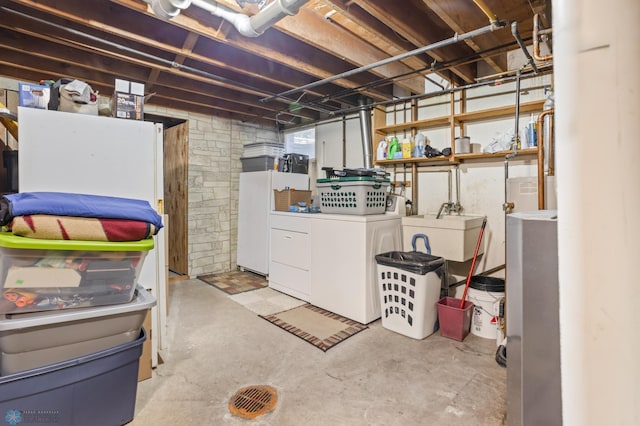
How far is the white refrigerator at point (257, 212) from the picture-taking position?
4199 millimetres

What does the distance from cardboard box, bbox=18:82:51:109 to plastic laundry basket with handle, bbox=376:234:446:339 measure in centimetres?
250

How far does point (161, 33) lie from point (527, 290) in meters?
2.98

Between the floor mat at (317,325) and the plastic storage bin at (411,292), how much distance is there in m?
0.30

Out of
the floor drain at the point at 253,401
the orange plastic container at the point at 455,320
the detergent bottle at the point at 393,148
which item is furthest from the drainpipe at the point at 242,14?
the orange plastic container at the point at 455,320

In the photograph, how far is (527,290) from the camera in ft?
2.93

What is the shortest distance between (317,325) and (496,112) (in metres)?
2.57

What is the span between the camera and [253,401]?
5.78 feet

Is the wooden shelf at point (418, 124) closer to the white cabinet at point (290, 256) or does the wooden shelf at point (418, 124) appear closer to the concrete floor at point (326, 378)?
the white cabinet at point (290, 256)

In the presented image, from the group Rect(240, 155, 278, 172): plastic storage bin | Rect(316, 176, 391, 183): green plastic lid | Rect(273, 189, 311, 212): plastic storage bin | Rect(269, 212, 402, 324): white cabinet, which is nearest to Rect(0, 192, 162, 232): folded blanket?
Rect(269, 212, 402, 324): white cabinet

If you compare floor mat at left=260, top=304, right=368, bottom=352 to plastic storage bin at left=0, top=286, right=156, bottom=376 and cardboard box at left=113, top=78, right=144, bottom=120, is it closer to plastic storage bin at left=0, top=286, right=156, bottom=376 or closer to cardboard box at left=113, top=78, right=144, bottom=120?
A: plastic storage bin at left=0, top=286, right=156, bottom=376

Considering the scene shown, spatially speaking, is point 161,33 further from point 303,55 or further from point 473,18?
point 473,18

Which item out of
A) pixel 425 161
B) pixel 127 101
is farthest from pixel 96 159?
pixel 425 161

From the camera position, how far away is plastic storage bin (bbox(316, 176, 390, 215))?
2.91 meters

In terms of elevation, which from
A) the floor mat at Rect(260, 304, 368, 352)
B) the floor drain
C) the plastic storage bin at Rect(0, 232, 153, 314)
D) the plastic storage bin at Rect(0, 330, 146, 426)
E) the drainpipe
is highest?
the drainpipe
